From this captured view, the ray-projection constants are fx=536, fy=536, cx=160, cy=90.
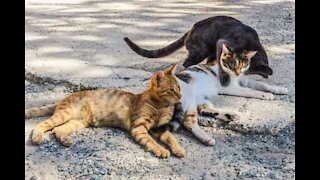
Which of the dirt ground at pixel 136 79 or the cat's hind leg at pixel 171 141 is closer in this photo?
the dirt ground at pixel 136 79

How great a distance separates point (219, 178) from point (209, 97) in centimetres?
100

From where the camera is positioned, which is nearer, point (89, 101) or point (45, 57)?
point (89, 101)

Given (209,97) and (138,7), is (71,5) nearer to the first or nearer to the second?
(138,7)

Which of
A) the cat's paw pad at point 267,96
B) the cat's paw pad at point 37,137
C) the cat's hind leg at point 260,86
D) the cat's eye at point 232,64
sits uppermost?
the cat's eye at point 232,64

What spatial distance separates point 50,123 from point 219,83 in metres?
1.24

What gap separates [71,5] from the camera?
6.85 meters

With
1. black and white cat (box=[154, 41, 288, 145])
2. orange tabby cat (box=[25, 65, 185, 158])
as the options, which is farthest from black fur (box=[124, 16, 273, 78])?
orange tabby cat (box=[25, 65, 185, 158])

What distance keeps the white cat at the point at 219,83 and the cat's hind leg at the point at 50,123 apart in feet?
2.30

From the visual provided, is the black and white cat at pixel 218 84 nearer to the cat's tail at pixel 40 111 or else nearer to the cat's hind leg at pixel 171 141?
the cat's hind leg at pixel 171 141

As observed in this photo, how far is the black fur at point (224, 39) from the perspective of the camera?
3.89 meters

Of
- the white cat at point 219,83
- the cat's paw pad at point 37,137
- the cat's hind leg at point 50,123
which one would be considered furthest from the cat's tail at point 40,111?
the white cat at point 219,83

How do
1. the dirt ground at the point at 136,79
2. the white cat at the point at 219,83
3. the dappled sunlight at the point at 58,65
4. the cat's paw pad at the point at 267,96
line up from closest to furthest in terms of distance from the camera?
the dirt ground at the point at 136,79 → the white cat at the point at 219,83 → the cat's paw pad at the point at 267,96 → the dappled sunlight at the point at 58,65

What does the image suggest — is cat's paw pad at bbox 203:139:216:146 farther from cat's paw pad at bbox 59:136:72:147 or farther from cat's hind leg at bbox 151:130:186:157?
cat's paw pad at bbox 59:136:72:147
